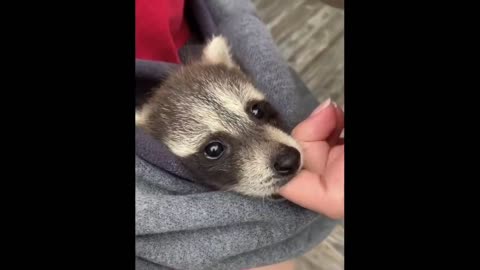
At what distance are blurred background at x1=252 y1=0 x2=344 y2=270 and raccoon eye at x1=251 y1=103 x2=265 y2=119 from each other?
0.51ft

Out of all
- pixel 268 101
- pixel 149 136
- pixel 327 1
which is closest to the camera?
pixel 327 1

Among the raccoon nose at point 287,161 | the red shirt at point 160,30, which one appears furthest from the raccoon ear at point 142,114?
the raccoon nose at point 287,161

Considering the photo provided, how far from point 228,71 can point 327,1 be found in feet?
1.69

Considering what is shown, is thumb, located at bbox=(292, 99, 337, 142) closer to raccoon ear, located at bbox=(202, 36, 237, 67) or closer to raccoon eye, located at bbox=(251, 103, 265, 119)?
raccoon eye, located at bbox=(251, 103, 265, 119)

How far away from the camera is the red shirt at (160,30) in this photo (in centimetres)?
110

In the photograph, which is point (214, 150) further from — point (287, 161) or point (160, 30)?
point (160, 30)

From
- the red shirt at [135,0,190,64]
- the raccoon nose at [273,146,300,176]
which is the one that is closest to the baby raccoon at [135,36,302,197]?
the raccoon nose at [273,146,300,176]

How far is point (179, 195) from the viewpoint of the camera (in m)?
1.03

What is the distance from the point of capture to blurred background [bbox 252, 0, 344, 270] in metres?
0.78

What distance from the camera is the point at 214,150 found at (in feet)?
3.61

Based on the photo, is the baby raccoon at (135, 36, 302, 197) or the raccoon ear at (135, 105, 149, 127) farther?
the raccoon ear at (135, 105, 149, 127)
